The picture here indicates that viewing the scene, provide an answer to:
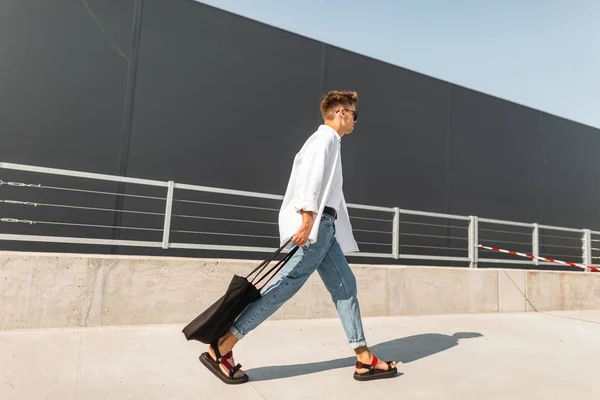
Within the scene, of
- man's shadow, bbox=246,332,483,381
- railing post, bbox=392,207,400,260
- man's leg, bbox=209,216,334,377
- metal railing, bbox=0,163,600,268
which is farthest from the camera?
railing post, bbox=392,207,400,260

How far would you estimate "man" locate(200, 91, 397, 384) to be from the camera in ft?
7.07

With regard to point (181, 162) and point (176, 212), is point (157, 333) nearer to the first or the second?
point (176, 212)

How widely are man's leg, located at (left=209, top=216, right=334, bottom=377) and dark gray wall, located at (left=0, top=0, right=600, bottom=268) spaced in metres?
3.93

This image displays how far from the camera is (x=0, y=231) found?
16.4 feet

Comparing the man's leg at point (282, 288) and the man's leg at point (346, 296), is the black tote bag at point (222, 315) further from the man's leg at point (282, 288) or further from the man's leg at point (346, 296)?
the man's leg at point (346, 296)

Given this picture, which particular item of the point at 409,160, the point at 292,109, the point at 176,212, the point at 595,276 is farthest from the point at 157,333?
the point at 595,276

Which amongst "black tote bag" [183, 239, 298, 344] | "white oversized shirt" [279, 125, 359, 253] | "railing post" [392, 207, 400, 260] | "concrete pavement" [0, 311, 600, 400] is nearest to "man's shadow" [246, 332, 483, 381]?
"concrete pavement" [0, 311, 600, 400]

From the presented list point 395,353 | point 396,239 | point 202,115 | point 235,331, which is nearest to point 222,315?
point 235,331

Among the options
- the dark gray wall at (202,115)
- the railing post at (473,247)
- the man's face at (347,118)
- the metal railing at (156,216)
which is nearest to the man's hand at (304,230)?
the man's face at (347,118)

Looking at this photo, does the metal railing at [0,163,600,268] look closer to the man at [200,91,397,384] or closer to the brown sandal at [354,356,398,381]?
the man at [200,91,397,384]

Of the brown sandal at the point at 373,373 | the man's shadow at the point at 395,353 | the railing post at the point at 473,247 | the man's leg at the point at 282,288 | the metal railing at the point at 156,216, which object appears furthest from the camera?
the railing post at the point at 473,247

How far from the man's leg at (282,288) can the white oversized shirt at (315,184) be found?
90 mm

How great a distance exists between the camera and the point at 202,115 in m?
6.36

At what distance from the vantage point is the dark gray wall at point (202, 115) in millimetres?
5422
